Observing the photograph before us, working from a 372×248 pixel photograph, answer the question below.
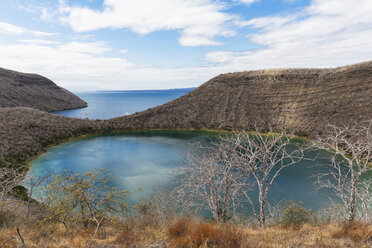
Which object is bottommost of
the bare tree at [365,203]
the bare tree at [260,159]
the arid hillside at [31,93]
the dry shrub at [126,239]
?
the bare tree at [365,203]

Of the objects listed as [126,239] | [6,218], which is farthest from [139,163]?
[126,239]

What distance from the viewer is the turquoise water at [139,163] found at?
19219 mm

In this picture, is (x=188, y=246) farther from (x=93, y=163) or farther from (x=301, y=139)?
(x=301, y=139)

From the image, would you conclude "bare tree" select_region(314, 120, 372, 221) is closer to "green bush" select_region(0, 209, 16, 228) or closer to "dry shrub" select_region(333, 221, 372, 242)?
"dry shrub" select_region(333, 221, 372, 242)

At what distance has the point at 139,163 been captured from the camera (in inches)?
1062

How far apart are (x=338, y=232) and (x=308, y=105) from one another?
45.5 meters

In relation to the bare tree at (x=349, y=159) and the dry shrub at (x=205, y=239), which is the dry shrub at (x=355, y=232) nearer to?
the bare tree at (x=349, y=159)

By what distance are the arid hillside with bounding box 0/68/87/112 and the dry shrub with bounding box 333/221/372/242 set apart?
10533 cm

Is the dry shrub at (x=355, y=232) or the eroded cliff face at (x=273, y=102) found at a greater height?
the eroded cliff face at (x=273, y=102)

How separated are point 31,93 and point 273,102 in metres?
111

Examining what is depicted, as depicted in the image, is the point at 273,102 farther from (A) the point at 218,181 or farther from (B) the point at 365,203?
(A) the point at 218,181

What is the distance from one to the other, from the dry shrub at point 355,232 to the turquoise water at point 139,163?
32.6 feet

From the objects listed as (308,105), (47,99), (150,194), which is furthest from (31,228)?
(47,99)

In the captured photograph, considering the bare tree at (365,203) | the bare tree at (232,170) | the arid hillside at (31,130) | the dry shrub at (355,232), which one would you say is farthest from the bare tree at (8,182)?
the bare tree at (365,203)
